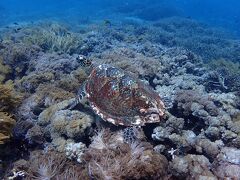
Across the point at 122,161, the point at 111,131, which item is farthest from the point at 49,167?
the point at 111,131

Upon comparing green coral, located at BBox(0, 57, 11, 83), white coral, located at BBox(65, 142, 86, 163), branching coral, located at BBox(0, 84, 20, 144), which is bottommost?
green coral, located at BBox(0, 57, 11, 83)

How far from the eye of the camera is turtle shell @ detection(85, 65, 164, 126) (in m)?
5.25

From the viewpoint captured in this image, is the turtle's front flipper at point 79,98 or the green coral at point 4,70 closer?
the turtle's front flipper at point 79,98

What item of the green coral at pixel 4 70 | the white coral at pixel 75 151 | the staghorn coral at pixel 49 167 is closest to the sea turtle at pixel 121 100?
the white coral at pixel 75 151

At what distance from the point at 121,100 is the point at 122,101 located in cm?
3

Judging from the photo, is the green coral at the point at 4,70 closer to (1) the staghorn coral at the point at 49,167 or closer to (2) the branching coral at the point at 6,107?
(2) the branching coral at the point at 6,107

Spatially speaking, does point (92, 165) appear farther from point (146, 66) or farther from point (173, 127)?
point (146, 66)

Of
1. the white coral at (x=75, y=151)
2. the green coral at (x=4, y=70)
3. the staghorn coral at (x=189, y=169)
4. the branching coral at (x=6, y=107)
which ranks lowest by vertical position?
the green coral at (x=4, y=70)

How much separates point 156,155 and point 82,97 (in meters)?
2.14

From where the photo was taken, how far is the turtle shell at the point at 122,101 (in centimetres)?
525

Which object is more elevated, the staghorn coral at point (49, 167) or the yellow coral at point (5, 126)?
the yellow coral at point (5, 126)

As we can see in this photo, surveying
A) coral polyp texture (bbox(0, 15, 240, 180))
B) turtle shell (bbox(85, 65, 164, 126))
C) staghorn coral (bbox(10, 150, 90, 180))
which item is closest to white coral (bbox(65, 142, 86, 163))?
coral polyp texture (bbox(0, 15, 240, 180))

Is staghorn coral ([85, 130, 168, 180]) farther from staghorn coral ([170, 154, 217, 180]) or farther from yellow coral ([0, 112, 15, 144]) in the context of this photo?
yellow coral ([0, 112, 15, 144])

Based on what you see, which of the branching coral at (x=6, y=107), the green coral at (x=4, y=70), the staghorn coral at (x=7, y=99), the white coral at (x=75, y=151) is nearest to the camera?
the white coral at (x=75, y=151)
